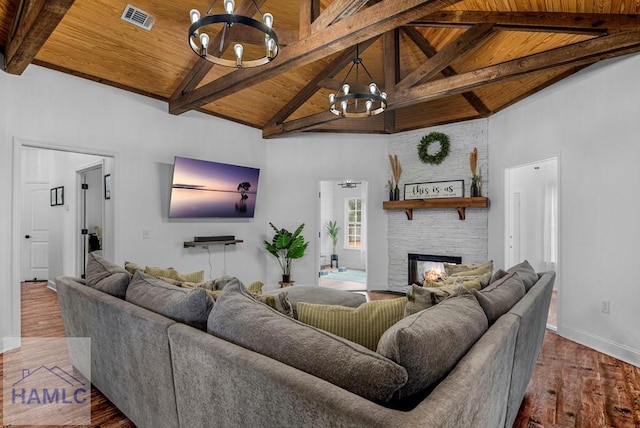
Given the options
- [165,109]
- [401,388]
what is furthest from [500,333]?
[165,109]

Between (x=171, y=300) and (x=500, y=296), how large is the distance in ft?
5.70

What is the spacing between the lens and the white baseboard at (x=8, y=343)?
324 cm

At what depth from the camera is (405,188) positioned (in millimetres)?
5934

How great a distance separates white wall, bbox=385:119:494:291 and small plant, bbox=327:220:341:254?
3148 mm

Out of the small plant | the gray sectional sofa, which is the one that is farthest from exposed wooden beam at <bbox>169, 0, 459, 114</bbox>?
A: the small plant

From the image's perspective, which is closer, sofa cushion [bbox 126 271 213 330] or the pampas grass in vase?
sofa cushion [bbox 126 271 213 330]

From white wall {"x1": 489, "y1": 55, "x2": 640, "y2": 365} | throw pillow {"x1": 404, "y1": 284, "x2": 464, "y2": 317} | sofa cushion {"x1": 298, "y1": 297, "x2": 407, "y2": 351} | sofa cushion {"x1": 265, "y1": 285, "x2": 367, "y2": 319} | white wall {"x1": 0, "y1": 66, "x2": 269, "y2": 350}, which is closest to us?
sofa cushion {"x1": 298, "y1": 297, "x2": 407, "y2": 351}

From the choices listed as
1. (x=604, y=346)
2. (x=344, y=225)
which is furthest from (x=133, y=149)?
(x=344, y=225)

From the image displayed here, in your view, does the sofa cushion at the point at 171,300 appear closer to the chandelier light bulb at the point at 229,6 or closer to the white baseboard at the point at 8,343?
the chandelier light bulb at the point at 229,6

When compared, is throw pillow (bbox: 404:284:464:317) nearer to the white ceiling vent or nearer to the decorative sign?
the white ceiling vent

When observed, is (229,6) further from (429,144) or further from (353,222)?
(353,222)

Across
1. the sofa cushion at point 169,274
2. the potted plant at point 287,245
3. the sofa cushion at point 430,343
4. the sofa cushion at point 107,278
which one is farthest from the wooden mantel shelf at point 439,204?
the sofa cushion at point 107,278

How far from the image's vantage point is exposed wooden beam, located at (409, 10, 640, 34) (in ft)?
9.55

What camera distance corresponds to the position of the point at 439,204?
17.8 ft
